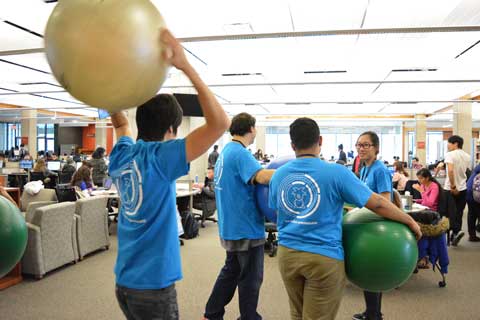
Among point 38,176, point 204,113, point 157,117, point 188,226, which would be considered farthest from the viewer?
point 38,176

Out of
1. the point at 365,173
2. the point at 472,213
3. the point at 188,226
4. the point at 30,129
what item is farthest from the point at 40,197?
the point at 30,129

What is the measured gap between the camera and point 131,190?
132cm

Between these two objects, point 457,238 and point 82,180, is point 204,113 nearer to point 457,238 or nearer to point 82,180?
point 457,238

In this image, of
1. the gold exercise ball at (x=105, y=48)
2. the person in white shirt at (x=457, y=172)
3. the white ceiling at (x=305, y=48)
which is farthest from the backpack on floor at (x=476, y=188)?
the gold exercise ball at (x=105, y=48)

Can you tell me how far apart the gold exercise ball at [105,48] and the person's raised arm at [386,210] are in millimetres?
1195

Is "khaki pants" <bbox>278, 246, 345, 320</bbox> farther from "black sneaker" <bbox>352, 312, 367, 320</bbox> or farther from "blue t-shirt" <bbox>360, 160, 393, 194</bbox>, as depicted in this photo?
"black sneaker" <bbox>352, 312, 367, 320</bbox>

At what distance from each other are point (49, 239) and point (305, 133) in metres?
3.49

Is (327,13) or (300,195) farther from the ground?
(327,13)

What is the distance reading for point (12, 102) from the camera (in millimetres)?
14016

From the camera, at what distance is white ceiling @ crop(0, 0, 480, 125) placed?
16.9ft

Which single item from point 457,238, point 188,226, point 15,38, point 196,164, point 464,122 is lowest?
point 457,238

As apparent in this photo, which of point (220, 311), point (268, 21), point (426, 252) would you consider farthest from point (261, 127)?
point (220, 311)

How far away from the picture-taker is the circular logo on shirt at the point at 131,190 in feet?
4.27

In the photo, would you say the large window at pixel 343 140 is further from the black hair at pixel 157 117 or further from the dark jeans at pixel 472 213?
the black hair at pixel 157 117
